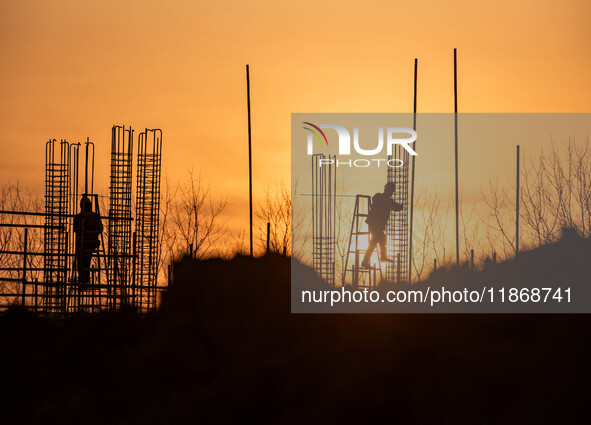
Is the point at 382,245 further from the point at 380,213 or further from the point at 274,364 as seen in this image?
the point at 274,364

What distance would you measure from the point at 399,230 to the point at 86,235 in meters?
6.56

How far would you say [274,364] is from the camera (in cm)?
1378

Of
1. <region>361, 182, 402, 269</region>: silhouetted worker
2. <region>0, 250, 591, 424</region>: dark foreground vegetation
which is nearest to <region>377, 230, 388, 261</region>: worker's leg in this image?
<region>361, 182, 402, 269</region>: silhouetted worker

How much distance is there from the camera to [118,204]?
18.2 meters

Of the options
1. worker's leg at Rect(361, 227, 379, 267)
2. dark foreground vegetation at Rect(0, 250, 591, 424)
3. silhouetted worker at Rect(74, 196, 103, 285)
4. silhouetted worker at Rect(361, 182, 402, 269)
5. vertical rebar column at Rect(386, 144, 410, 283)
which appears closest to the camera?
dark foreground vegetation at Rect(0, 250, 591, 424)

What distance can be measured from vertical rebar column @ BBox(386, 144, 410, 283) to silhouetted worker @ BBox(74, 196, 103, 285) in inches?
237

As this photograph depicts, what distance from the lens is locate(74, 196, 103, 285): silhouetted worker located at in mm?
16127

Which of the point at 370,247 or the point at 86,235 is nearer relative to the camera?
the point at 86,235

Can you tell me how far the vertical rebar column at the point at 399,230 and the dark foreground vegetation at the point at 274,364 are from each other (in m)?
2.49

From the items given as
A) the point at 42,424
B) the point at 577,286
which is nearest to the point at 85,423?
the point at 42,424

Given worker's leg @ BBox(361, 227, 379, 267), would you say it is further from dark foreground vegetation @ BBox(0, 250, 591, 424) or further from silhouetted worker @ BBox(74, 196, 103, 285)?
silhouetted worker @ BBox(74, 196, 103, 285)

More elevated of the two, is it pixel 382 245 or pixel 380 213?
pixel 380 213

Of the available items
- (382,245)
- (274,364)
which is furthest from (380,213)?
(274,364)

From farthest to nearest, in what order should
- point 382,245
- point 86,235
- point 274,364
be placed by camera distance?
1. point 382,245
2. point 86,235
3. point 274,364
